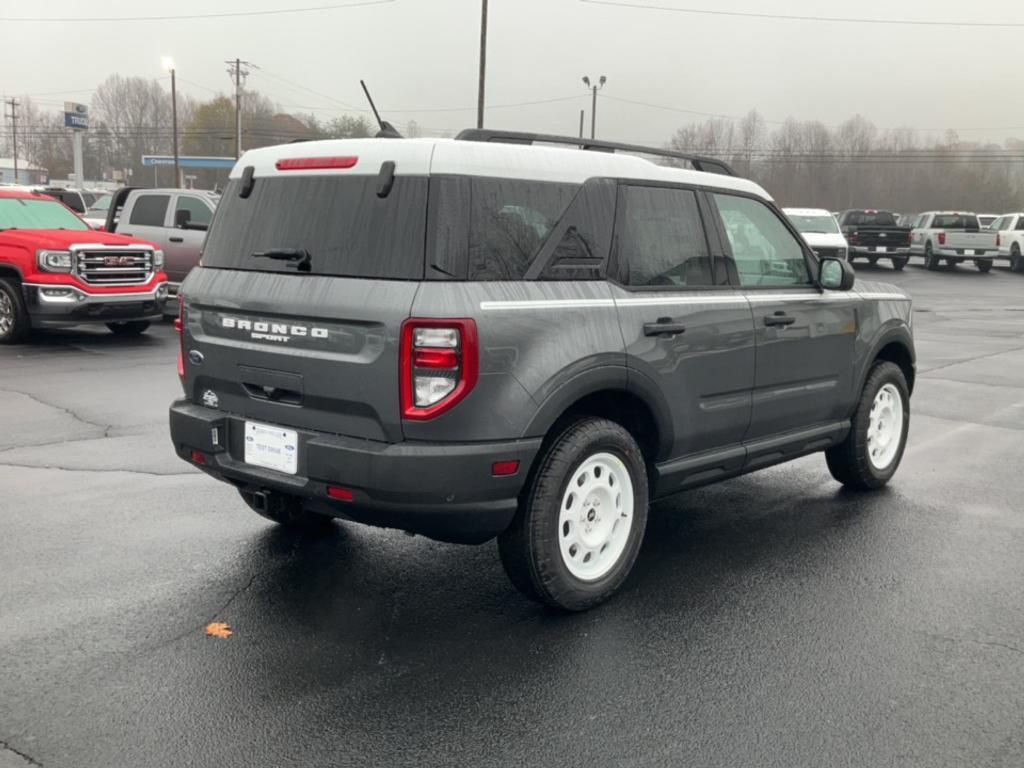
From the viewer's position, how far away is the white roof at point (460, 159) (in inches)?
148

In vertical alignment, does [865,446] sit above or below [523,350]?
below

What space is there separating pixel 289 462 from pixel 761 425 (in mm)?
2537

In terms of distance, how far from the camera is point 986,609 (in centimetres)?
434

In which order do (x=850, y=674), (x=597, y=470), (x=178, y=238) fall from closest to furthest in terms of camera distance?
(x=850, y=674) → (x=597, y=470) → (x=178, y=238)

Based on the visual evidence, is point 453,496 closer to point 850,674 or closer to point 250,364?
point 250,364

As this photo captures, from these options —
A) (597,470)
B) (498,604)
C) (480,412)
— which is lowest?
(498,604)

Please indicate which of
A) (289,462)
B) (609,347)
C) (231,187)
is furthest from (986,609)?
(231,187)

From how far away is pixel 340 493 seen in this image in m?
3.80

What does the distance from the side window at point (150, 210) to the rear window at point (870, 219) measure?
2685 cm

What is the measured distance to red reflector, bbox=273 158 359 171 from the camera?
396 cm

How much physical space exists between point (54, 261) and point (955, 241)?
3230 centimetres

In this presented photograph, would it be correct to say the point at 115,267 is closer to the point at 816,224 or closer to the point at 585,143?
the point at 585,143

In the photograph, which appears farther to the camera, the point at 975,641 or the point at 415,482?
the point at 975,641

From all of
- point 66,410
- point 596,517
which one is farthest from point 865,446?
point 66,410
